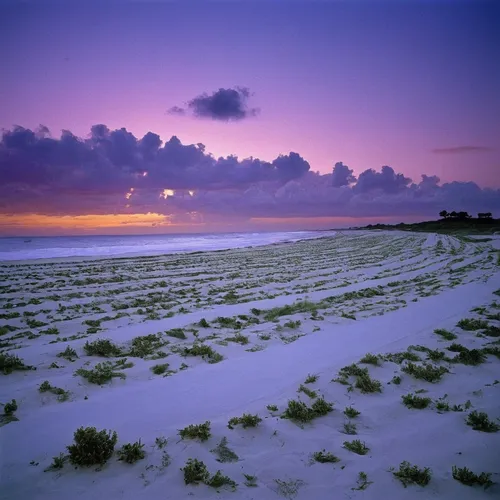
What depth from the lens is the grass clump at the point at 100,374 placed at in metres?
5.67

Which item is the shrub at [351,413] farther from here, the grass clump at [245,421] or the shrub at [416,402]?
the grass clump at [245,421]

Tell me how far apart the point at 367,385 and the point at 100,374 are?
4873 mm

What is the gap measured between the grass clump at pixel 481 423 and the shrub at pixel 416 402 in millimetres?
558

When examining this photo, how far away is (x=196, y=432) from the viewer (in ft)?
A: 13.6

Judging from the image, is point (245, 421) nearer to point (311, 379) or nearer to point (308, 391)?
point (308, 391)

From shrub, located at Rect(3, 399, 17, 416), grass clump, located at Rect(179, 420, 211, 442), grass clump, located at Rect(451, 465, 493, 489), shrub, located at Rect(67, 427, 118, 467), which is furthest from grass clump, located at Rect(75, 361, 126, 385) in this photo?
grass clump, located at Rect(451, 465, 493, 489)

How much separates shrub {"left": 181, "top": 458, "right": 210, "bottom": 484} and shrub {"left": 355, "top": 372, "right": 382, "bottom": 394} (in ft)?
9.83

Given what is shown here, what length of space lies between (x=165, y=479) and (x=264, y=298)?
28.5ft

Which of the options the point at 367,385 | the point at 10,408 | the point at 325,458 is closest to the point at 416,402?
the point at 367,385

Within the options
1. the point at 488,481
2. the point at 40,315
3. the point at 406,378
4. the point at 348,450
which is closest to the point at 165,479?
the point at 348,450

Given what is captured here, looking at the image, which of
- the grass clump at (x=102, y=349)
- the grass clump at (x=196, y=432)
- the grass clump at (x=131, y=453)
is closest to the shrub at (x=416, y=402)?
the grass clump at (x=196, y=432)

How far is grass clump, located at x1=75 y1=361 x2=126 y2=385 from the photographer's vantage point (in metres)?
5.67

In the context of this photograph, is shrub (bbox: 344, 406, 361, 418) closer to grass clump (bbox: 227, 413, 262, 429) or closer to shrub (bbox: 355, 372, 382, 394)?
shrub (bbox: 355, 372, 382, 394)

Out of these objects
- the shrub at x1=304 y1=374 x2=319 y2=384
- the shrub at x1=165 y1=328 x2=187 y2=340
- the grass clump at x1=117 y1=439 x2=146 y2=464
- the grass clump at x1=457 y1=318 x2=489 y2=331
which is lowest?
the shrub at x1=304 y1=374 x2=319 y2=384
